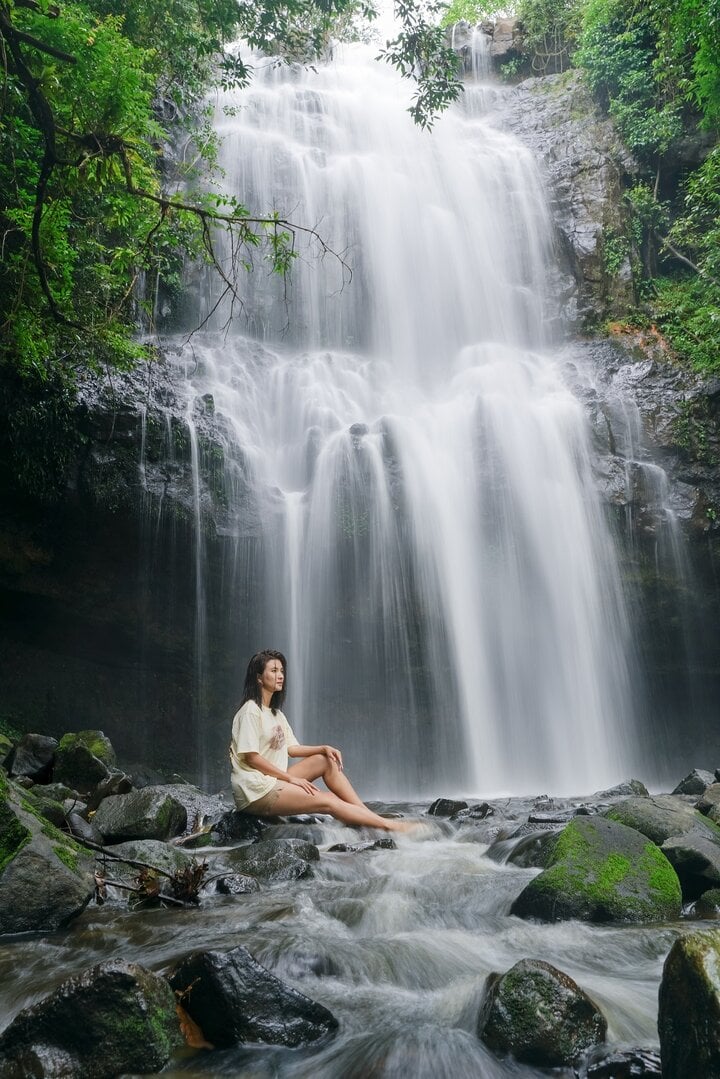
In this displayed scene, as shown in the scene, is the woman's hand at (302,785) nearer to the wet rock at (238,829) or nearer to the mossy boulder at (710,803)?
the wet rock at (238,829)

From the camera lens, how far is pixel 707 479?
14.4 metres

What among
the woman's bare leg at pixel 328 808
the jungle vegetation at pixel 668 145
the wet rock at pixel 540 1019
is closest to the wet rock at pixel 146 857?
the woman's bare leg at pixel 328 808

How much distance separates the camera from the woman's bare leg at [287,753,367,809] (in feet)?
23.5

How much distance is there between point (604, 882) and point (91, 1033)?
10.2 ft

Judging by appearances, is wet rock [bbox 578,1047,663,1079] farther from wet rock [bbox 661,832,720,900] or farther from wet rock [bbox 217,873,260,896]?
wet rock [bbox 217,873,260,896]

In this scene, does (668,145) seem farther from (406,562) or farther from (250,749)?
(250,749)

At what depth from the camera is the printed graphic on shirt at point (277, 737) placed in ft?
22.2

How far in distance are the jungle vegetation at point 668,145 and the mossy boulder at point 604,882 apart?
12763 mm

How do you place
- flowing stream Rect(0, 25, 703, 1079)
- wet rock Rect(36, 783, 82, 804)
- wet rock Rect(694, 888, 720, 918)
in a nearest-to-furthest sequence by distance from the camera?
1. flowing stream Rect(0, 25, 703, 1079)
2. wet rock Rect(694, 888, 720, 918)
3. wet rock Rect(36, 783, 82, 804)

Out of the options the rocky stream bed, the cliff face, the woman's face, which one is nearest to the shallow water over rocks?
the rocky stream bed

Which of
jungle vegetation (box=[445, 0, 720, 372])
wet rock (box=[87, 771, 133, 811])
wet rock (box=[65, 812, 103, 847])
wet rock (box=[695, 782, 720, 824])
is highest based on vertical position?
jungle vegetation (box=[445, 0, 720, 372])

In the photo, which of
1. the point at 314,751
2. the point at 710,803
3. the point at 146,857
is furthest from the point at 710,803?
the point at 146,857

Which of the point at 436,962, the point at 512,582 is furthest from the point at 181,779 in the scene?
the point at 436,962

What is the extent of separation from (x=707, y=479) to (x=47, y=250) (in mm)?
11938
